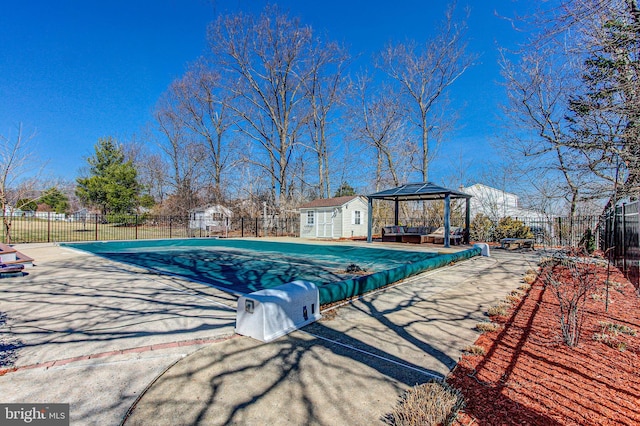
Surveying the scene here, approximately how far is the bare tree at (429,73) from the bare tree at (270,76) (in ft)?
22.1

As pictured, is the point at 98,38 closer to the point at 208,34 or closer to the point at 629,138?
the point at 208,34

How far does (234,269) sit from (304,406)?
7.39 meters

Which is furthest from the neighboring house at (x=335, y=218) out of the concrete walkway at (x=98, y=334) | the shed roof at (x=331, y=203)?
the concrete walkway at (x=98, y=334)

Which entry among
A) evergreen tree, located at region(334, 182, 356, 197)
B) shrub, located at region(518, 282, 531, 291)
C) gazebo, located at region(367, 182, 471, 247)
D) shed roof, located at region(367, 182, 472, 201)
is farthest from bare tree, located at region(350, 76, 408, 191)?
shrub, located at region(518, 282, 531, 291)

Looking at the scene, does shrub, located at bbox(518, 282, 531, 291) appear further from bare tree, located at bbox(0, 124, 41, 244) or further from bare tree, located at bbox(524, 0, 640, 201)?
bare tree, located at bbox(0, 124, 41, 244)

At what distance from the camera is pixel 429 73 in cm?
2158

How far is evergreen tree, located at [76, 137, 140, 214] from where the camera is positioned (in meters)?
27.7

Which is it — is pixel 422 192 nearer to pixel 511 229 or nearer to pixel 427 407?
pixel 511 229

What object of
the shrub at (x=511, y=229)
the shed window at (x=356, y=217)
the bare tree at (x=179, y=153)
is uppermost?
the bare tree at (x=179, y=153)

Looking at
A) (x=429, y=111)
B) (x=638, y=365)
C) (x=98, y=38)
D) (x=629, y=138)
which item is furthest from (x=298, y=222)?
(x=638, y=365)

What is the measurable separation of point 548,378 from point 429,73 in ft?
73.6

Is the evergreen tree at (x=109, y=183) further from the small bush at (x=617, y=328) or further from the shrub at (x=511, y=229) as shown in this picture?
the small bush at (x=617, y=328)

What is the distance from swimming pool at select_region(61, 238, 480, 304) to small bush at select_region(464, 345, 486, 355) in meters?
1.97

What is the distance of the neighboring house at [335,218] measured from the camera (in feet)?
67.0
